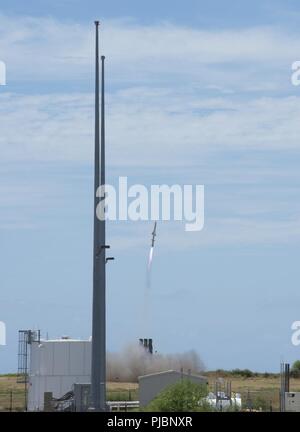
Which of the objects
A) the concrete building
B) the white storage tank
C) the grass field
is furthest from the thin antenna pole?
the concrete building

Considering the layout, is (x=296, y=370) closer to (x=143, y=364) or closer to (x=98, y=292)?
(x=143, y=364)

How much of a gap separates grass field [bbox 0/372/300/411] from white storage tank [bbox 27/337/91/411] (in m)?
7.46

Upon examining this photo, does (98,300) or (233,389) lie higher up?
(98,300)

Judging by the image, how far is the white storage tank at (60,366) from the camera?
187 feet

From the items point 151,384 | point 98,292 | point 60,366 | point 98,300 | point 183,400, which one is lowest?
point 183,400

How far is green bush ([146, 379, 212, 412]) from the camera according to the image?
4319cm

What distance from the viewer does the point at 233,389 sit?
9281 cm

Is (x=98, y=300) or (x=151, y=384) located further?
(x=151, y=384)

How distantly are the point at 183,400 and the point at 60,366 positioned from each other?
14899mm

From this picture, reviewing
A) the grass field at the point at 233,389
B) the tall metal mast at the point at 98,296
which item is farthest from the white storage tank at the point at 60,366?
the tall metal mast at the point at 98,296

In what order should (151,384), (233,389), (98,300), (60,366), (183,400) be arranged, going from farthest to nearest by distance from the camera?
(233,389), (151,384), (60,366), (183,400), (98,300)

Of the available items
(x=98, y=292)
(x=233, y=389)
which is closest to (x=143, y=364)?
(x=233, y=389)
